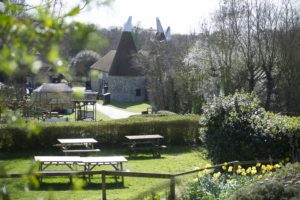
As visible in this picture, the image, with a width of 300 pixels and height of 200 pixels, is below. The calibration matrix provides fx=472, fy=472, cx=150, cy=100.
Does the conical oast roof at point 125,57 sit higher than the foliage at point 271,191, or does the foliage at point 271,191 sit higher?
the conical oast roof at point 125,57

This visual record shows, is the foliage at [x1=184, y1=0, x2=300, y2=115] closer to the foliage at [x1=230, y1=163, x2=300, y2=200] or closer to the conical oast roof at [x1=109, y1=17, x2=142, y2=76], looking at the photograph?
the conical oast roof at [x1=109, y1=17, x2=142, y2=76]

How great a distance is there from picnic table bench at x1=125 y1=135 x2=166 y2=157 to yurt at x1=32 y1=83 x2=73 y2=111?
54.5 feet

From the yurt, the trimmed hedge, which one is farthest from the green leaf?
the yurt

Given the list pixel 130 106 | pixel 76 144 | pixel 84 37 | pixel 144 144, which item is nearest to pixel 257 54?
pixel 144 144

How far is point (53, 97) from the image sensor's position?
121ft

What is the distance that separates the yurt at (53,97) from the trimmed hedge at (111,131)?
52.5ft

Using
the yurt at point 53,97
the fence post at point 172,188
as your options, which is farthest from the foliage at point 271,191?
the yurt at point 53,97

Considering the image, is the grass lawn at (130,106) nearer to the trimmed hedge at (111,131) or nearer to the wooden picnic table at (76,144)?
the trimmed hedge at (111,131)

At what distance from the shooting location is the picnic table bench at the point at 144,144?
60.4 ft

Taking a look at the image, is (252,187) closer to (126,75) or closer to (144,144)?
(144,144)

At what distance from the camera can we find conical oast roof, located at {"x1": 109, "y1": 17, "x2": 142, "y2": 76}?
48.2 m

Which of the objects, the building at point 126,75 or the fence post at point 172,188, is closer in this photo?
the fence post at point 172,188

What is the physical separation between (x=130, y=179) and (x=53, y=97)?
24106 mm

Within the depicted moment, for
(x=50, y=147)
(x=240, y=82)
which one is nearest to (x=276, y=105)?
(x=240, y=82)
